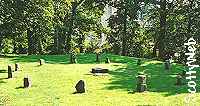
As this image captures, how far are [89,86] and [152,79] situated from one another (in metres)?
6.09

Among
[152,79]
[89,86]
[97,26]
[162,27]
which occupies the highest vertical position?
[97,26]

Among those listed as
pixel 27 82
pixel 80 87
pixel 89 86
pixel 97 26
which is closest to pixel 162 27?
pixel 97 26

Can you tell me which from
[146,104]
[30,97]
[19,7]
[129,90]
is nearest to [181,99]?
[146,104]

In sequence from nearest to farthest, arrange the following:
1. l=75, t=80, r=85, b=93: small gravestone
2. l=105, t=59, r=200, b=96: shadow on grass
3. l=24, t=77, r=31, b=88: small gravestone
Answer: l=75, t=80, r=85, b=93: small gravestone → l=105, t=59, r=200, b=96: shadow on grass → l=24, t=77, r=31, b=88: small gravestone

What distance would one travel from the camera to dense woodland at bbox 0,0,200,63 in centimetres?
5212

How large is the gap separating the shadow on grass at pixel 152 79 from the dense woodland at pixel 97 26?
1280 cm

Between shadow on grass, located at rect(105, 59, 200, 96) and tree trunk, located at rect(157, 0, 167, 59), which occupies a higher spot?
tree trunk, located at rect(157, 0, 167, 59)

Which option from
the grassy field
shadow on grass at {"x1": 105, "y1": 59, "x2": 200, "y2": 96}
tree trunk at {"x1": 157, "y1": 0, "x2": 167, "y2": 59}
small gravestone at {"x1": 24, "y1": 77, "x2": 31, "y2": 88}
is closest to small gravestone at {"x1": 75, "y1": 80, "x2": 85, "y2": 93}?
the grassy field

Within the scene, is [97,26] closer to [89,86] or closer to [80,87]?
[89,86]

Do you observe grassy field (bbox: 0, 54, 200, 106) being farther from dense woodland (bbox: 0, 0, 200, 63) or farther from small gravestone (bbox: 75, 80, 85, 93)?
dense woodland (bbox: 0, 0, 200, 63)

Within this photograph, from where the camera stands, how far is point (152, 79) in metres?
35.8

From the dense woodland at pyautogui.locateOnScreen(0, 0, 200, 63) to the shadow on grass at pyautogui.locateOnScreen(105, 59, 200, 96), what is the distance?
12804 millimetres

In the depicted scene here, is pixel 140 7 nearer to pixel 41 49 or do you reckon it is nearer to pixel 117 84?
pixel 41 49

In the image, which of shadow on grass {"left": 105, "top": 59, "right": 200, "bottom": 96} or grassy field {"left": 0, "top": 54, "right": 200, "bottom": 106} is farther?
shadow on grass {"left": 105, "top": 59, "right": 200, "bottom": 96}
